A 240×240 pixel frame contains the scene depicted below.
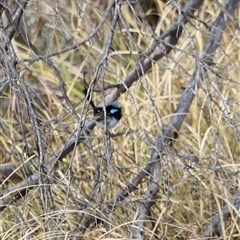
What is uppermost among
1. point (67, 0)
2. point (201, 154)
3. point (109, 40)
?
point (109, 40)

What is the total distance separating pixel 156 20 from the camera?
17.4 feet

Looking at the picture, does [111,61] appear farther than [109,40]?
Yes

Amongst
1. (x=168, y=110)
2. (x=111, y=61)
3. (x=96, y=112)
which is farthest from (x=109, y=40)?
(x=111, y=61)

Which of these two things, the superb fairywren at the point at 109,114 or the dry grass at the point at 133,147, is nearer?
the dry grass at the point at 133,147

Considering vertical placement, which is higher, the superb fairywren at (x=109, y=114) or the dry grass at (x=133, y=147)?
the superb fairywren at (x=109, y=114)

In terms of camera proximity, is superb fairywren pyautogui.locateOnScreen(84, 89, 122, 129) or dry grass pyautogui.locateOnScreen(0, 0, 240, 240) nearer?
dry grass pyautogui.locateOnScreen(0, 0, 240, 240)

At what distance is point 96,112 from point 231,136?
36.2 inches

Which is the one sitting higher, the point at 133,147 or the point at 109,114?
the point at 109,114

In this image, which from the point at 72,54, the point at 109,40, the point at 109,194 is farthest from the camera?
the point at 72,54

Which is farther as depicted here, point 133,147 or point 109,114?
point 133,147

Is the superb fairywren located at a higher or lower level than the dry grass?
higher

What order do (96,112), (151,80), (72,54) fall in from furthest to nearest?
(72,54) → (151,80) → (96,112)

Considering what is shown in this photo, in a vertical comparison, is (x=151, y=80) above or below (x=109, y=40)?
below

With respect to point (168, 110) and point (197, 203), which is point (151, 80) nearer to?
point (168, 110)
